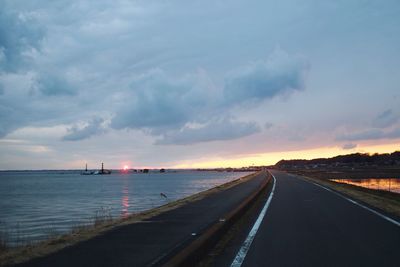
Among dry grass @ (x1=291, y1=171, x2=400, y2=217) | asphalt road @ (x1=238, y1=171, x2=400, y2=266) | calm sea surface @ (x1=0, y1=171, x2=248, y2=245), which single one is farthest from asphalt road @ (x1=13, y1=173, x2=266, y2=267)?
dry grass @ (x1=291, y1=171, x2=400, y2=217)

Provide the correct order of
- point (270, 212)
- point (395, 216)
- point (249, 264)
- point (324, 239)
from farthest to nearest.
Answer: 1. point (270, 212)
2. point (395, 216)
3. point (324, 239)
4. point (249, 264)

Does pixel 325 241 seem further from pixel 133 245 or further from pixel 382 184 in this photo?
pixel 382 184

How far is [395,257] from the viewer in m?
8.72

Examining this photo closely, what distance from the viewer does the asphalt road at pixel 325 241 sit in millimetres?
8539

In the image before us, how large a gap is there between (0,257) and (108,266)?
2.74 meters

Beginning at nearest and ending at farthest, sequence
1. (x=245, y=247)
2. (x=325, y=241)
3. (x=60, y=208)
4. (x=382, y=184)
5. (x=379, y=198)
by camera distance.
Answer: (x=245, y=247) < (x=325, y=241) < (x=379, y=198) < (x=60, y=208) < (x=382, y=184)

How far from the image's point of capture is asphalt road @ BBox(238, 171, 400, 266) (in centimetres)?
854

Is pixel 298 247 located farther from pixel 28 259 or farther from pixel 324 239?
pixel 28 259

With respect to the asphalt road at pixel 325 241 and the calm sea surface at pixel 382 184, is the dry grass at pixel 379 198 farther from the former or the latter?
the calm sea surface at pixel 382 184

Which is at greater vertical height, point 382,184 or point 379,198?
point 382,184

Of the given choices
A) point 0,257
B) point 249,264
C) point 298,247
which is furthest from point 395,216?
point 0,257

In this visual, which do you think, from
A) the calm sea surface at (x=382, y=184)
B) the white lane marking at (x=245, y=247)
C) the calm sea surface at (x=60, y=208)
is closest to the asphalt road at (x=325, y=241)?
the white lane marking at (x=245, y=247)

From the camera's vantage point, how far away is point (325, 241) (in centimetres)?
1070

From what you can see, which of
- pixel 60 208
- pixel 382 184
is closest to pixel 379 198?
pixel 60 208
